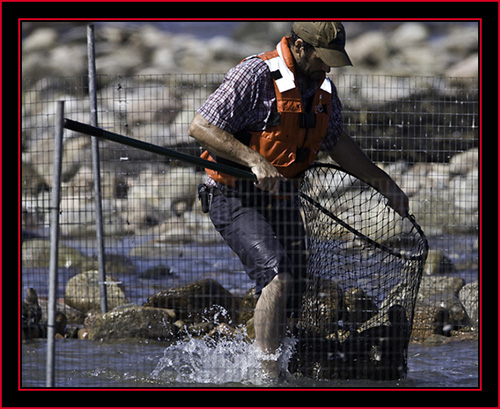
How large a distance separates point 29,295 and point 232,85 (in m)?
2.90

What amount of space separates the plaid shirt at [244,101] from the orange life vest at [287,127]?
0.04 m

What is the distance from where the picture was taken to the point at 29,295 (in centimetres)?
680

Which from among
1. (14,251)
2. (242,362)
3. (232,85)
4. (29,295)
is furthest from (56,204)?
Answer: (29,295)

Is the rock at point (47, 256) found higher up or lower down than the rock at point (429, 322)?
higher up

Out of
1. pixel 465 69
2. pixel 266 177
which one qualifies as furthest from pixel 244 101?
pixel 465 69

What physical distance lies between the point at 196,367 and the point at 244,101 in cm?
176

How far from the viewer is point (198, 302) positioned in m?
6.86

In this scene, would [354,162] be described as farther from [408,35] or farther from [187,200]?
[408,35]

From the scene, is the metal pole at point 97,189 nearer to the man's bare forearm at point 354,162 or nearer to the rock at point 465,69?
the man's bare forearm at point 354,162

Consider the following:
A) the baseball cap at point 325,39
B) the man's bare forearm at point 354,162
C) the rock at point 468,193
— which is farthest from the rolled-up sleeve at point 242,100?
the rock at point 468,193

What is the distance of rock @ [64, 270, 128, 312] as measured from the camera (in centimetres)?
725

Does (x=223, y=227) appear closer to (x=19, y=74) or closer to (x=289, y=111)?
(x=289, y=111)

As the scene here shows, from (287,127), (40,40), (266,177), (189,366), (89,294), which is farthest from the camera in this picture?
(40,40)

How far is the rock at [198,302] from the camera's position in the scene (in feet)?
21.8
